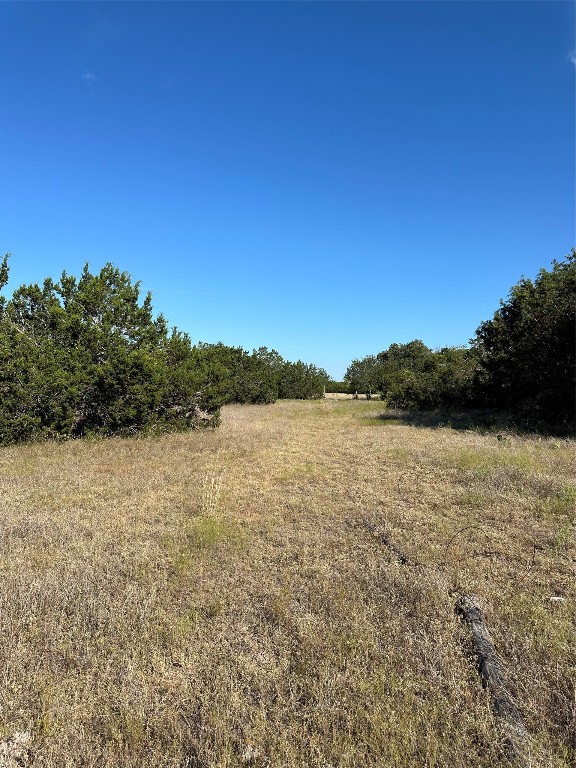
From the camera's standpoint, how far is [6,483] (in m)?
8.54

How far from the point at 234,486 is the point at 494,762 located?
6733 millimetres

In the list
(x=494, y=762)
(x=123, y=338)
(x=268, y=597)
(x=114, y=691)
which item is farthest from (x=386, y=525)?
(x=123, y=338)

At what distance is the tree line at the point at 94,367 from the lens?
485 inches

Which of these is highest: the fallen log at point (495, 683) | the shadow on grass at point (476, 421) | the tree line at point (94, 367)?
the tree line at point (94, 367)

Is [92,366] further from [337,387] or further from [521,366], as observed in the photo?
[337,387]

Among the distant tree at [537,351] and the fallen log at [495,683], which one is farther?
the distant tree at [537,351]

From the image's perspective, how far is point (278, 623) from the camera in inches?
154

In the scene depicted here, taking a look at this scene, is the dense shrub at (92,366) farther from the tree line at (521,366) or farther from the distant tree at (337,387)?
the distant tree at (337,387)

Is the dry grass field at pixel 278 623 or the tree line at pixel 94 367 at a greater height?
the tree line at pixel 94 367

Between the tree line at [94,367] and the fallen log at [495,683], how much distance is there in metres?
12.4

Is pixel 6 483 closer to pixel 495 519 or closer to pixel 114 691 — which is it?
pixel 114 691

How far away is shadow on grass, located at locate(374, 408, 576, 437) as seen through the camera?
15.3m

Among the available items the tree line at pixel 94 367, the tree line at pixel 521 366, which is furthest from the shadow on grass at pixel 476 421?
the tree line at pixel 94 367

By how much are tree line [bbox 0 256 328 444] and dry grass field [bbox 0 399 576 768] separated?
4.97m
